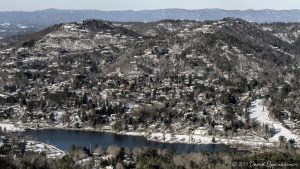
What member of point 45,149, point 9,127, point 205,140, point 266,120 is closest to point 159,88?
point 266,120

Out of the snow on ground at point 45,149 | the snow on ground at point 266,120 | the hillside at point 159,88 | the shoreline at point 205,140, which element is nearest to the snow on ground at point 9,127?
the shoreline at point 205,140

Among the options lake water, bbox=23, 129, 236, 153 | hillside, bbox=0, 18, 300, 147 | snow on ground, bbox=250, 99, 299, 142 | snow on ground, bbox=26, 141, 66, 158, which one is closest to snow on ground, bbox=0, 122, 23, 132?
lake water, bbox=23, 129, 236, 153

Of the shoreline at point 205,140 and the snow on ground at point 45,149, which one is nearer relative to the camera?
the snow on ground at point 45,149

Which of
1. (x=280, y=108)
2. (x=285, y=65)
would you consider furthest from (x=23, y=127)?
(x=285, y=65)

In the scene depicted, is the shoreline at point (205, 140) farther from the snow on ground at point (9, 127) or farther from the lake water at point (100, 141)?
the lake water at point (100, 141)

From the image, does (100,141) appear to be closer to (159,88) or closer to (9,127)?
→ (9,127)

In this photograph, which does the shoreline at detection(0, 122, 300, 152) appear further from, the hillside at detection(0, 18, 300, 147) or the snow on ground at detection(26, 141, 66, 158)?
the snow on ground at detection(26, 141, 66, 158)
